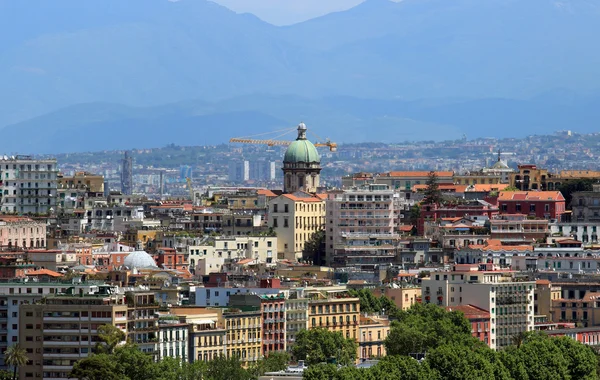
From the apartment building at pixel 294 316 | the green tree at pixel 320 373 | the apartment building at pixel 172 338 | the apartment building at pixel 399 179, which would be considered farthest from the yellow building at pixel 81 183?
the green tree at pixel 320 373

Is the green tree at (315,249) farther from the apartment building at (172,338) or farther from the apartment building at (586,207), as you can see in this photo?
the apartment building at (172,338)

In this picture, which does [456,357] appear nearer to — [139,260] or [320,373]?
[320,373]

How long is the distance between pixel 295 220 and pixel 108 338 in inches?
2594

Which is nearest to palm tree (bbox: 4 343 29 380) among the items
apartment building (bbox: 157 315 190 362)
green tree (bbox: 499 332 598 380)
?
apartment building (bbox: 157 315 190 362)

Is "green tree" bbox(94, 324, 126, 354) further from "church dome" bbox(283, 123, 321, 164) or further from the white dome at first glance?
"church dome" bbox(283, 123, 321, 164)

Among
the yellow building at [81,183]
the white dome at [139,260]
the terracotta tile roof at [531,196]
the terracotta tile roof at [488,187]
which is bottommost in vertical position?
the white dome at [139,260]

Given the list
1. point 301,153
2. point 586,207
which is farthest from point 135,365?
point 301,153

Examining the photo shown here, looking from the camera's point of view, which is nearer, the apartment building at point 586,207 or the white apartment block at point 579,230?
the white apartment block at point 579,230

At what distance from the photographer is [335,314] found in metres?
103

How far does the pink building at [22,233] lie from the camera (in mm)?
134000

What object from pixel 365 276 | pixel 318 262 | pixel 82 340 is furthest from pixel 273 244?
pixel 82 340

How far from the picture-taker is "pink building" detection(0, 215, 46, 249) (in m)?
134

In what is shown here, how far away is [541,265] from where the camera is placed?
12600 cm

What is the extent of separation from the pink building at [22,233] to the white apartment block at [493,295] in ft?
99.7
